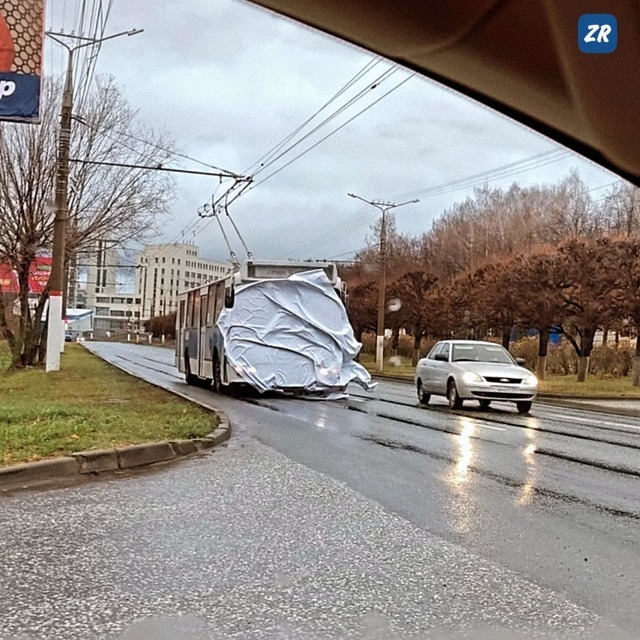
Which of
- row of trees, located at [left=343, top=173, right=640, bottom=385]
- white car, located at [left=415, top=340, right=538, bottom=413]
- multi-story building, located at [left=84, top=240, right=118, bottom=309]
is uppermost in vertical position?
multi-story building, located at [left=84, top=240, right=118, bottom=309]

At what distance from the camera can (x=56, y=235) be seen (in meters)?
23.0

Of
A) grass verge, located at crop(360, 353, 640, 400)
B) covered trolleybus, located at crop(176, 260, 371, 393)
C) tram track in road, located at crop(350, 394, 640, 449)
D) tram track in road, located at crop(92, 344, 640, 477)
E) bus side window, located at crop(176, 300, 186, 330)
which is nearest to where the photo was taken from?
tram track in road, located at crop(92, 344, 640, 477)

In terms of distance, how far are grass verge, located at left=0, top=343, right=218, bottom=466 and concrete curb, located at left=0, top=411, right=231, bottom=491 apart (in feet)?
0.88

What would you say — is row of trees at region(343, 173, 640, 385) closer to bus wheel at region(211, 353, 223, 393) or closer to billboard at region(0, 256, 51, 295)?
bus wheel at region(211, 353, 223, 393)

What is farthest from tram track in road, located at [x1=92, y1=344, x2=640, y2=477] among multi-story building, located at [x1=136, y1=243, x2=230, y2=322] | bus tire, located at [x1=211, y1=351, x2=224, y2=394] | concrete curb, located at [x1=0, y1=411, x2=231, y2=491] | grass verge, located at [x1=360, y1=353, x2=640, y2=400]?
grass verge, located at [x1=360, y1=353, x2=640, y2=400]

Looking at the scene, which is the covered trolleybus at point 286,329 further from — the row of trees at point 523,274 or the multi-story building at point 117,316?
the multi-story building at point 117,316

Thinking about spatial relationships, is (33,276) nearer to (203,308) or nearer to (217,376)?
(203,308)

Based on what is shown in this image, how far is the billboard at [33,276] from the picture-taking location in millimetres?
31155

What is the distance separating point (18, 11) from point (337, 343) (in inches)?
588

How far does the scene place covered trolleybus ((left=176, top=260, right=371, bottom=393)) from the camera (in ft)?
62.1

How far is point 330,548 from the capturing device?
565 cm

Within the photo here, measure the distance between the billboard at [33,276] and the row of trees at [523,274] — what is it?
15267 millimetres

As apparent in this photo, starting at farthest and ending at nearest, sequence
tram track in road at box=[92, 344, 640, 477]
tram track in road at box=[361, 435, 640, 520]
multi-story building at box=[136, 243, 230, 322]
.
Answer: multi-story building at box=[136, 243, 230, 322] < tram track in road at box=[92, 344, 640, 477] < tram track in road at box=[361, 435, 640, 520]

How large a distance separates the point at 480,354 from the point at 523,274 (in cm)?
1247
